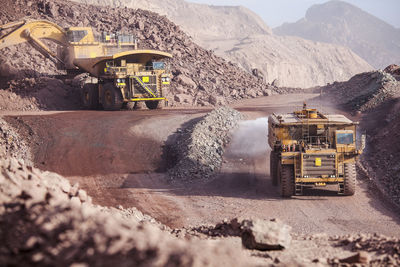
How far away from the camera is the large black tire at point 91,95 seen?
98.6 feet

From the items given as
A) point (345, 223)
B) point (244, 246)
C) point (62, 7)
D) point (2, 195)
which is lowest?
point (345, 223)

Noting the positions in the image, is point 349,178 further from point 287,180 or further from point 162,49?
point 162,49

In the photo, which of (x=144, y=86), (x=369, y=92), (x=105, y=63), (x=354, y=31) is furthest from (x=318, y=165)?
(x=354, y=31)

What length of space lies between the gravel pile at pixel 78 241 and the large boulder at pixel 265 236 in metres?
2.93

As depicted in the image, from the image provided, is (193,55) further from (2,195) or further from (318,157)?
(2,195)

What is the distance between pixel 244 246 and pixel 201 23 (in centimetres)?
10842

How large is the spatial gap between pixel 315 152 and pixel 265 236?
712cm

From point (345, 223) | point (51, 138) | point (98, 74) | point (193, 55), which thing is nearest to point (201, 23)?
point (193, 55)

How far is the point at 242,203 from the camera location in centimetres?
1623

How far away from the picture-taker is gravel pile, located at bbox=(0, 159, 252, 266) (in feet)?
17.8

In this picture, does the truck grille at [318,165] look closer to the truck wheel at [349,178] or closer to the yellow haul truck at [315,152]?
the yellow haul truck at [315,152]

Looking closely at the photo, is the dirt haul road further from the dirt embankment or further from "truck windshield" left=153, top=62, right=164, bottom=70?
"truck windshield" left=153, top=62, right=164, bottom=70

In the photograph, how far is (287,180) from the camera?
16.2 meters

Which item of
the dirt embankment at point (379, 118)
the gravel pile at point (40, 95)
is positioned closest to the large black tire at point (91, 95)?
the gravel pile at point (40, 95)
